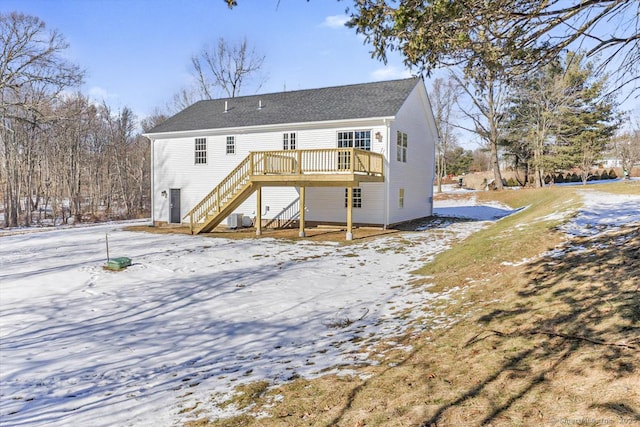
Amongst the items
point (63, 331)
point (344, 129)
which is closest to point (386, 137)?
point (344, 129)

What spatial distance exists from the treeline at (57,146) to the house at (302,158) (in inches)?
370

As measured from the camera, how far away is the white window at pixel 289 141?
19938 millimetres

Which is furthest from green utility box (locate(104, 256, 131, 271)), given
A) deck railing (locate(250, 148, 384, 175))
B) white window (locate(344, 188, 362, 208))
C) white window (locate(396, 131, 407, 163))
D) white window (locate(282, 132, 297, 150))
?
white window (locate(396, 131, 407, 163))

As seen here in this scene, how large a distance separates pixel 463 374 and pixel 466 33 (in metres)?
4.65

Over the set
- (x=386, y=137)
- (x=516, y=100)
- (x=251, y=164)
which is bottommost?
(x=251, y=164)

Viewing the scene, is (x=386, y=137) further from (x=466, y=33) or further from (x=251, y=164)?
(x=466, y=33)

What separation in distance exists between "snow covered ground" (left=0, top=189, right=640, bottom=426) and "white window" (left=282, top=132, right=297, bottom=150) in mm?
7600

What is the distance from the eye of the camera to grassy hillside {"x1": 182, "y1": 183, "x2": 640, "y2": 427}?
3254 millimetres

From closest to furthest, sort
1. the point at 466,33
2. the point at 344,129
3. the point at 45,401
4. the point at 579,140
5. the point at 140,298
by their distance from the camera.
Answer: the point at 45,401
the point at 466,33
the point at 140,298
the point at 344,129
the point at 579,140

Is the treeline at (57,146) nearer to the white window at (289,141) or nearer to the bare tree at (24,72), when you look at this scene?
the bare tree at (24,72)

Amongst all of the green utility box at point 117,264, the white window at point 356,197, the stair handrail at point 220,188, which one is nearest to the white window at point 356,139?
the white window at point 356,197

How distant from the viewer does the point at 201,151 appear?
22359 mm

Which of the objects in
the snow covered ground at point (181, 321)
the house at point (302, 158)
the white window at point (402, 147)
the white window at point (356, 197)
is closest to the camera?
the snow covered ground at point (181, 321)

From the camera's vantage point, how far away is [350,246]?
14.8 metres
